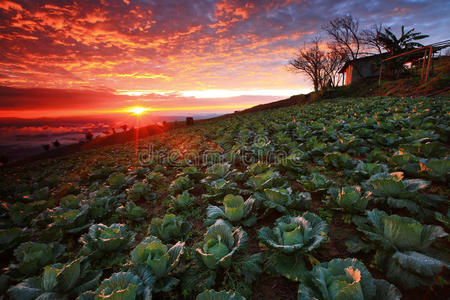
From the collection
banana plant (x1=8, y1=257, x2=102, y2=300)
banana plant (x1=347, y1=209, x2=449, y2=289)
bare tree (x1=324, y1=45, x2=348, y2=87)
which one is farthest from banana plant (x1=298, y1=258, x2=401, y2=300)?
bare tree (x1=324, y1=45, x2=348, y2=87)

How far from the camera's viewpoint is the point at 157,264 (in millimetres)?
2006

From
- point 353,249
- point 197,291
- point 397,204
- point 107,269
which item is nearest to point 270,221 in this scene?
point 353,249

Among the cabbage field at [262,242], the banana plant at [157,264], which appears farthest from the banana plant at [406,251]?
the banana plant at [157,264]

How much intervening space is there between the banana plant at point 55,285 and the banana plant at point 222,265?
122cm

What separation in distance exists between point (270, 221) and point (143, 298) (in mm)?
2078

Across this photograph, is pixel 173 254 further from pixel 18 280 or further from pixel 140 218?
pixel 18 280

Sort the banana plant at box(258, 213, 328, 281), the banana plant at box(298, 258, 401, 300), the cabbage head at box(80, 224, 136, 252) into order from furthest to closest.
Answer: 1. the cabbage head at box(80, 224, 136, 252)
2. the banana plant at box(258, 213, 328, 281)
3. the banana plant at box(298, 258, 401, 300)

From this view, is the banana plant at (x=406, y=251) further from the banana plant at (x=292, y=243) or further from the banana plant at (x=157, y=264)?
the banana plant at (x=157, y=264)

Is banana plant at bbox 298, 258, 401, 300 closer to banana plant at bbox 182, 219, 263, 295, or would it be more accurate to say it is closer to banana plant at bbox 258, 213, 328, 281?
banana plant at bbox 258, 213, 328, 281

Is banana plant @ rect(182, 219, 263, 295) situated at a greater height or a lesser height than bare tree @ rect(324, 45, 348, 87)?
lesser

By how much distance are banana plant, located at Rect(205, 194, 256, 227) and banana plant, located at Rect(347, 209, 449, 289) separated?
1.34m

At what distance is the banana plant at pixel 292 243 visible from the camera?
191 cm

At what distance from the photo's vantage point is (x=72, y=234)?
372 centimetres

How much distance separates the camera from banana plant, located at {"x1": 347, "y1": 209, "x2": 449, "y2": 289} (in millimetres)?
1599
